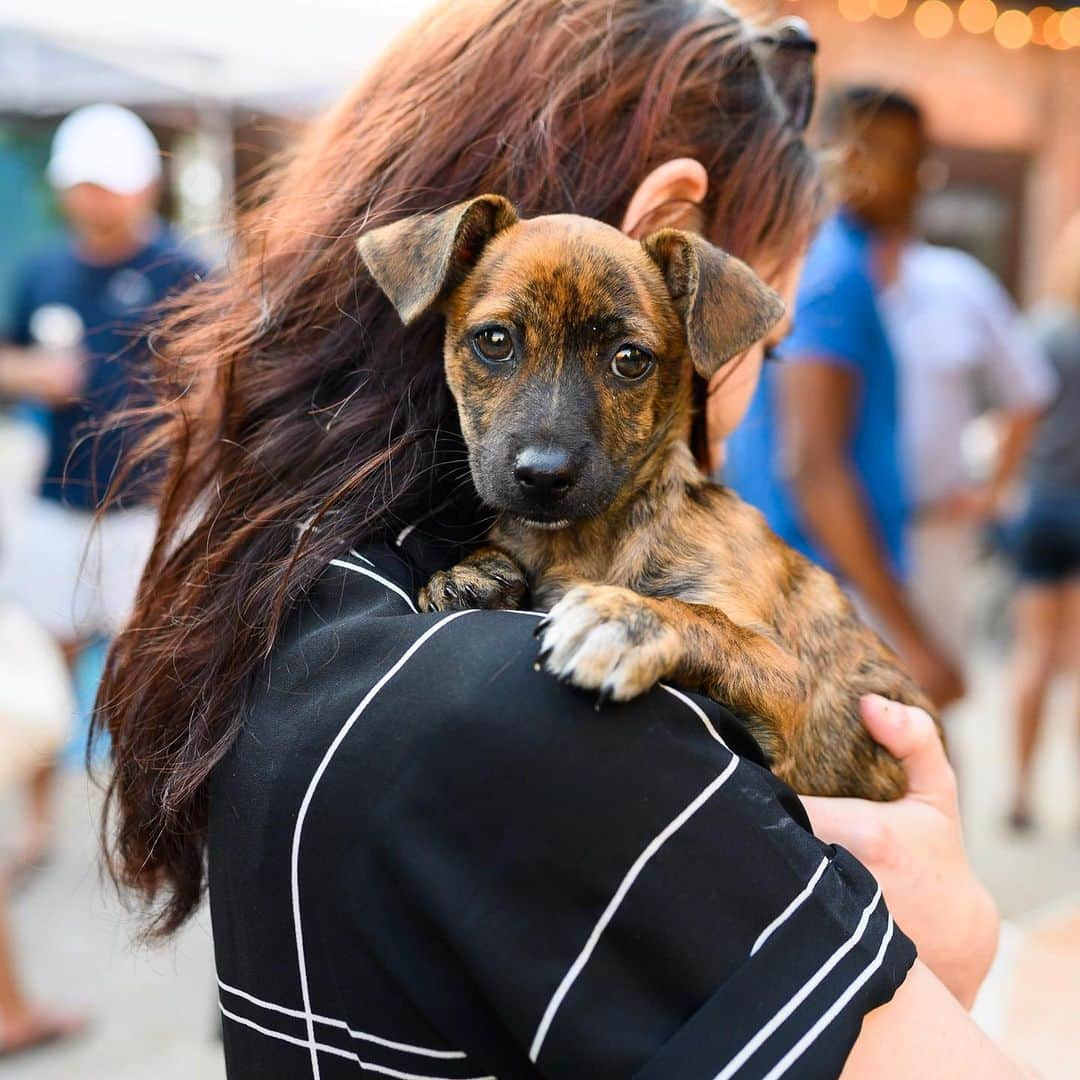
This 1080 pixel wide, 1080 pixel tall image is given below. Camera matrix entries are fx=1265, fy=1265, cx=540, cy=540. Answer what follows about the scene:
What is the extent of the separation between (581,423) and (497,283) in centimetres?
25

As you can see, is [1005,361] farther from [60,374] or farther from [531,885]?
[531,885]

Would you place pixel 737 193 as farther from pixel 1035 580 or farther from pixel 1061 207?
pixel 1061 207

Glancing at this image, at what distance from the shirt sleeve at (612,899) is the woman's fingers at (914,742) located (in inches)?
27.6

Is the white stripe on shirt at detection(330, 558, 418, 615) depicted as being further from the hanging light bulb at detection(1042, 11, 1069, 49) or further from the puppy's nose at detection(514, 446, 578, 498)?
the hanging light bulb at detection(1042, 11, 1069, 49)

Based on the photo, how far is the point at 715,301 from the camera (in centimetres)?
179

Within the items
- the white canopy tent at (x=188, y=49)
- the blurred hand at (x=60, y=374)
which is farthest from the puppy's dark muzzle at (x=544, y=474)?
the white canopy tent at (x=188, y=49)

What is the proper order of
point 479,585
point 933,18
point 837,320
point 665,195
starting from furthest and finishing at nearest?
point 933,18, point 837,320, point 665,195, point 479,585

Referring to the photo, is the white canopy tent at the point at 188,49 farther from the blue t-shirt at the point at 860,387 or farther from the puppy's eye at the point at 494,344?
the puppy's eye at the point at 494,344

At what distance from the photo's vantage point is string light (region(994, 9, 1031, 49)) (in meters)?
11.3

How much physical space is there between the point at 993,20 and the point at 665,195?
11.0 metres

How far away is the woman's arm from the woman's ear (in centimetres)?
113

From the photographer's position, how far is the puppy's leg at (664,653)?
1.26m

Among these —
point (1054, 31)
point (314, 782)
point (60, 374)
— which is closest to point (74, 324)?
point (60, 374)

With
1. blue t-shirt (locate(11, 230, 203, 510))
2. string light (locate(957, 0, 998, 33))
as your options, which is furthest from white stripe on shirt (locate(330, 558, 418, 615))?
string light (locate(957, 0, 998, 33))
